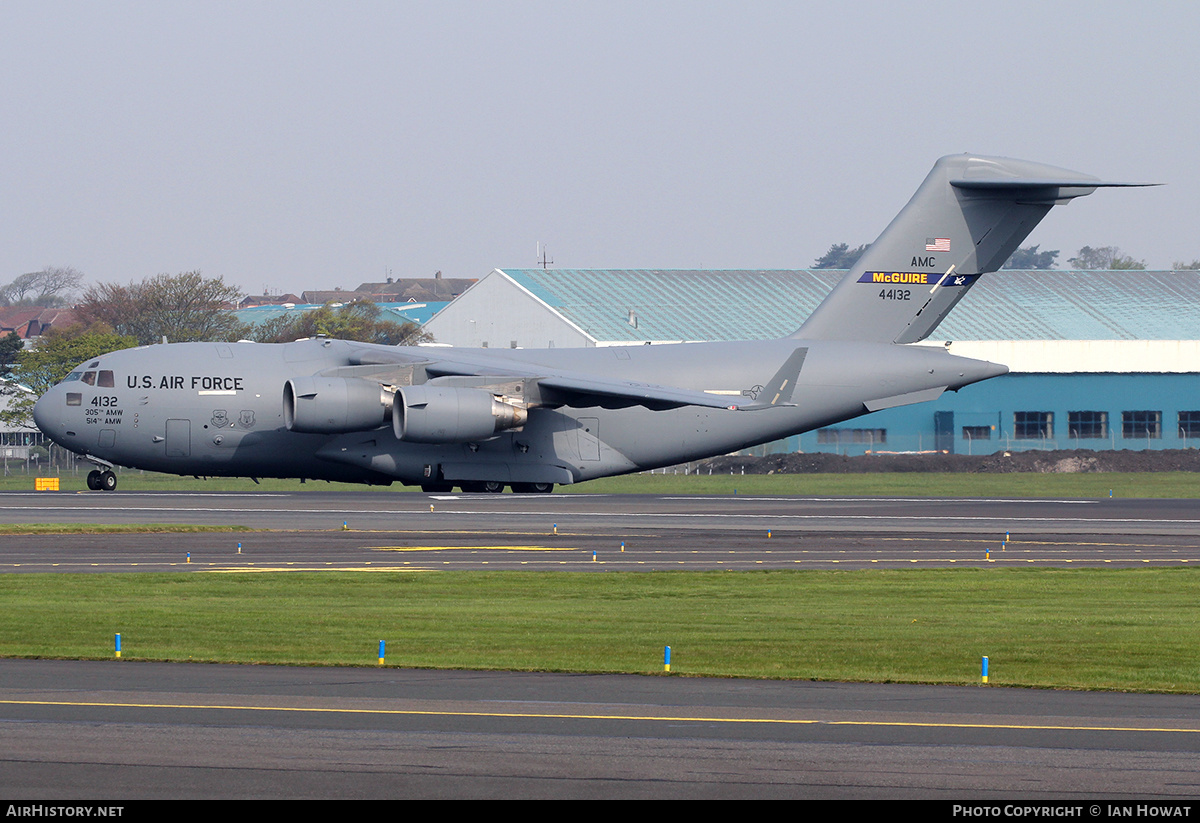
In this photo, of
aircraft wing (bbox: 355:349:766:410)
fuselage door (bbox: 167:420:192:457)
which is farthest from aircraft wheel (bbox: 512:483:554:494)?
fuselage door (bbox: 167:420:192:457)

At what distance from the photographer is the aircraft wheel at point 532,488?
131ft

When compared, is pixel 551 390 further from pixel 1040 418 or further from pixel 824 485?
pixel 1040 418

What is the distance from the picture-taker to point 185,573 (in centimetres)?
2336

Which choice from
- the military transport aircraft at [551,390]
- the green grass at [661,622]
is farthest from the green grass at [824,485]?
the green grass at [661,622]

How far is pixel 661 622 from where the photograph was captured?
Result: 60.5 feet

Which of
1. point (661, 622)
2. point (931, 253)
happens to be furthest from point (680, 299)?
point (661, 622)

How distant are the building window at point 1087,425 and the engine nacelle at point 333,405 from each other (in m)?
50.1

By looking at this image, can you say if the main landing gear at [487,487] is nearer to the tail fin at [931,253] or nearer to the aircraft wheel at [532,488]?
the aircraft wheel at [532,488]

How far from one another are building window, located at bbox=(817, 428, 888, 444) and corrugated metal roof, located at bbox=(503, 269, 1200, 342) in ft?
24.1

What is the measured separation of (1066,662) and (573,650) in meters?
5.28

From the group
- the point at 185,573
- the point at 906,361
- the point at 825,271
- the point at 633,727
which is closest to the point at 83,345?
the point at 825,271

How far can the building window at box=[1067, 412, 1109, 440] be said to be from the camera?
7669 cm

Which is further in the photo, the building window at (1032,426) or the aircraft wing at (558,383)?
the building window at (1032,426)

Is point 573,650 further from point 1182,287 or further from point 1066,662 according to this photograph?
point 1182,287
